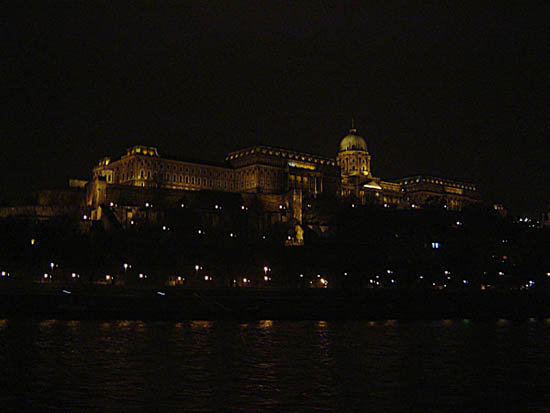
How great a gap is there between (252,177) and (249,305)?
101m

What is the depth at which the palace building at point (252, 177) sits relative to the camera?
412 feet

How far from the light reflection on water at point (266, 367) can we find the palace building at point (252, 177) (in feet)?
241

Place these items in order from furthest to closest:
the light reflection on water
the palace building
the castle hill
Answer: the palace building
the castle hill
the light reflection on water

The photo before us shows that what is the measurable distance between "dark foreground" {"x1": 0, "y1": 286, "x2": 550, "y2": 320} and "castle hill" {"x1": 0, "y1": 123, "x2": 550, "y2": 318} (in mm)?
257

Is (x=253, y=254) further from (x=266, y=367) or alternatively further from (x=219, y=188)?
(x=219, y=188)

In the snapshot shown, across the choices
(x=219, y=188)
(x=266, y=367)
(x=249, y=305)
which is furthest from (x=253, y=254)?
(x=219, y=188)

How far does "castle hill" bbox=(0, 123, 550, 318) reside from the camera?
59.9 metres

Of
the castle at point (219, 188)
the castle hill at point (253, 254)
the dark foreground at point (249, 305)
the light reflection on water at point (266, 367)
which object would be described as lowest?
the light reflection on water at point (266, 367)

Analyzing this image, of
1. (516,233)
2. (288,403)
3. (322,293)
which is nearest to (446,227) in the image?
(516,233)

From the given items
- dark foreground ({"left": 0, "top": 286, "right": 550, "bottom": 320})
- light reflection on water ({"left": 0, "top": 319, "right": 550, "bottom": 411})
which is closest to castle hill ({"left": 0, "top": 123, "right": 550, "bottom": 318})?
dark foreground ({"left": 0, "top": 286, "right": 550, "bottom": 320})

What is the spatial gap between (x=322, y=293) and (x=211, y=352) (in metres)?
34.2

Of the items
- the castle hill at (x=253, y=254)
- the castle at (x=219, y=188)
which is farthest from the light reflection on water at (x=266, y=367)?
the castle at (x=219, y=188)

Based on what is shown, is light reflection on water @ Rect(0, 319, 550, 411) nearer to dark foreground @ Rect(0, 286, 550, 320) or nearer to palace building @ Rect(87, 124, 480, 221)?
dark foreground @ Rect(0, 286, 550, 320)

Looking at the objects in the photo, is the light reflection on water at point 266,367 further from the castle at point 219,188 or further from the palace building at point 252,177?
the palace building at point 252,177
